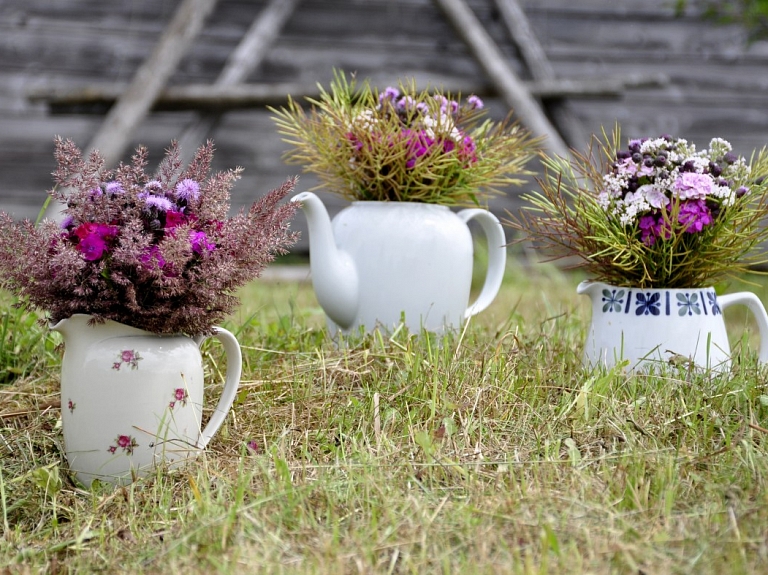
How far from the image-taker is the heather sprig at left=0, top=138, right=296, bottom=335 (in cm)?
127

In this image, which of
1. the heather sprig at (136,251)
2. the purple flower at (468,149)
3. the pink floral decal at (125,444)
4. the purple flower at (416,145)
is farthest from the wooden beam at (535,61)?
the pink floral decal at (125,444)

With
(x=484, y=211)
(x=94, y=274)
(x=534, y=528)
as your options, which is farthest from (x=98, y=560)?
(x=484, y=211)

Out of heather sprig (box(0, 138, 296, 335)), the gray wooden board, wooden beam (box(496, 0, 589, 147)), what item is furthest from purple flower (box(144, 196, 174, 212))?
wooden beam (box(496, 0, 589, 147))

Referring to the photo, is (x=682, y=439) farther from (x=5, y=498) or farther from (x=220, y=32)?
(x=220, y=32)

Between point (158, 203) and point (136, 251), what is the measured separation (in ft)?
0.34

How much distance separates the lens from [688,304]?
63.8 inches

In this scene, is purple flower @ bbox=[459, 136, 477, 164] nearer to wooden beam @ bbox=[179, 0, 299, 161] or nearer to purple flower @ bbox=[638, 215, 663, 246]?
purple flower @ bbox=[638, 215, 663, 246]

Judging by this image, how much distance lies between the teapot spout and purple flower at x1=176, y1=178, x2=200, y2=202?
48cm

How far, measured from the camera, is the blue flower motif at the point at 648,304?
1622 millimetres

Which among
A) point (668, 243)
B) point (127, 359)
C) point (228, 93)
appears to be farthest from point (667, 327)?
point (228, 93)

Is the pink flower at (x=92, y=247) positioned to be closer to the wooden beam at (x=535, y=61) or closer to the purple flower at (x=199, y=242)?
the purple flower at (x=199, y=242)

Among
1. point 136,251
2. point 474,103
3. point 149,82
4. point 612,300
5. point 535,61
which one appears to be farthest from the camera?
point 535,61

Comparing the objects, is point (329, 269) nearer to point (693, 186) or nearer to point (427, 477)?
point (427, 477)

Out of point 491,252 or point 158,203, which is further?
point 491,252
